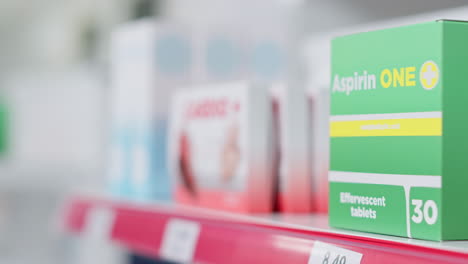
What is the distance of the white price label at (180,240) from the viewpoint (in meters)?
1.17

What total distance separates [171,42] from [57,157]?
5.75 feet

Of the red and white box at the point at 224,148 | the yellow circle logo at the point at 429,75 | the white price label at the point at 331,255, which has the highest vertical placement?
the yellow circle logo at the point at 429,75

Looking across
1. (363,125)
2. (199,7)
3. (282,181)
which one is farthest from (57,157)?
(363,125)

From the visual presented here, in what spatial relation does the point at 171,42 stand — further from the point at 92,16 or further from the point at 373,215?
the point at 92,16

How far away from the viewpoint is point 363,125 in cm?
92

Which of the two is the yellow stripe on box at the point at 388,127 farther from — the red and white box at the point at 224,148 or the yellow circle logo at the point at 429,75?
the red and white box at the point at 224,148

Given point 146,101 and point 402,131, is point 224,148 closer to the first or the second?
point 146,101

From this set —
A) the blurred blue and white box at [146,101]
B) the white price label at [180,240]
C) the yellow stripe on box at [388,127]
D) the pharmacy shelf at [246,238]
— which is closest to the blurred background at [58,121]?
the blurred blue and white box at [146,101]

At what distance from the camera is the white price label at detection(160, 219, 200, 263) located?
46.2 inches

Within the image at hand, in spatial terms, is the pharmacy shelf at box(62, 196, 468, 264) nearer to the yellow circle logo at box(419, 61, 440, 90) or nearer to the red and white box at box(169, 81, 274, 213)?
the red and white box at box(169, 81, 274, 213)

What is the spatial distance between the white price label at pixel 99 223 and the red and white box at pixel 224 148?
160mm

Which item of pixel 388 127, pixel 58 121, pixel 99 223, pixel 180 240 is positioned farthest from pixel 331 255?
pixel 58 121

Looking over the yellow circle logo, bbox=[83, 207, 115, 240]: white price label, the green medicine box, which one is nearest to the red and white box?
bbox=[83, 207, 115, 240]: white price label

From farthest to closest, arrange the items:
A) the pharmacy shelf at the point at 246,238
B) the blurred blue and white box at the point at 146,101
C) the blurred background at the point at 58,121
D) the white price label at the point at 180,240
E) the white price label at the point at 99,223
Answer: the blurred background at the point at 58,121 → the blurred blue and white box at the point at 146,101 → the white price label at the point at 99,223 → the white price label at the point at 180,240 → the pharmacy shelf at the point at 246,238
